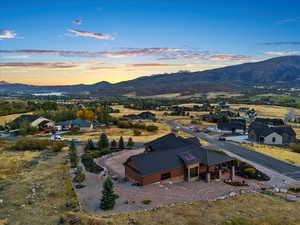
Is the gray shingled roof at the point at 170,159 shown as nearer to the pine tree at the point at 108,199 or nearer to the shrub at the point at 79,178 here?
the pine tree at the point at 108,199

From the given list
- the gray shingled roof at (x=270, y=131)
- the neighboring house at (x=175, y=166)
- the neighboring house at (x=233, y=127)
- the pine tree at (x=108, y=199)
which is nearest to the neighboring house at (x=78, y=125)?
the neighboring house at (x=233, y=127)

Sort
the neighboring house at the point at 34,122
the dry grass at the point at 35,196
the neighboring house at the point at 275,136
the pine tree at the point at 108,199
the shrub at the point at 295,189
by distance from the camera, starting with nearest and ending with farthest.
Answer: the dry grass at the point at 35,196 → the pine tree at the point at 108,199 → the shrub at the point at 295,189 → the neighboring house at the point at 275,136 → the neighboring house at the point at 34,122

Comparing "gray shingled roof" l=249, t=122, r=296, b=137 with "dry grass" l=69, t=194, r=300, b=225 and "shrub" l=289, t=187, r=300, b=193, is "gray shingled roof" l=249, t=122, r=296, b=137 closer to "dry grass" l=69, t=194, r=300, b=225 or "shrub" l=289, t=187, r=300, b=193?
"shrub" l=289, t=187, r=300, b=193

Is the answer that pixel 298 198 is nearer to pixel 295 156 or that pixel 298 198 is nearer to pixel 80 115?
pixel 295 156

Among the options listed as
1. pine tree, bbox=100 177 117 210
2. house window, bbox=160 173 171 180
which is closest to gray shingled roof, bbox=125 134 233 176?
house window, bbox=160 173 171 180

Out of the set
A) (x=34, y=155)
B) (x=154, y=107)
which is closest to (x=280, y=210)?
(x=34, y=155)

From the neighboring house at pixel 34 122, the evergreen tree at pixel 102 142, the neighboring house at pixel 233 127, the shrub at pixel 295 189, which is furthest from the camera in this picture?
the neighboring house at pixel 34 122
